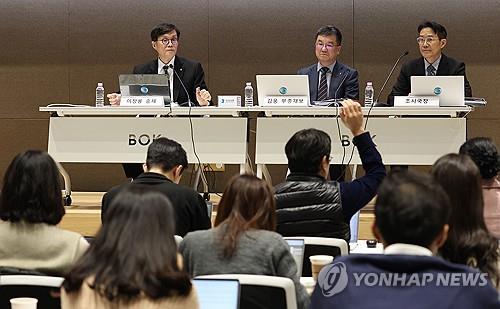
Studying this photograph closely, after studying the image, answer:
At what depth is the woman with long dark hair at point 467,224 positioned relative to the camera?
7.04ft

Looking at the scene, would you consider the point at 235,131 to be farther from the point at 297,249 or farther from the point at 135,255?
the point at 135,255

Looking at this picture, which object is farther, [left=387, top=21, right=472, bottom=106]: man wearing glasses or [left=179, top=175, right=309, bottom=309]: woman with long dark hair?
[left=387, top=21, right=472, bottom=106]: man wearing glasses

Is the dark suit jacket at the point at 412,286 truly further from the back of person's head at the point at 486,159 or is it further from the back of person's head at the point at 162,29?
the back of person's head at the point at 162,29

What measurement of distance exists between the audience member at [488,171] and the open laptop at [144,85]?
291 centimetres

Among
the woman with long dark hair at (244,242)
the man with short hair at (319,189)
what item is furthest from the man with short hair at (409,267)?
the man with short hair at (319,189)

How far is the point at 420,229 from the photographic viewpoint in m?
1.70

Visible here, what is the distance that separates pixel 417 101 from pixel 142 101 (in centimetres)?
204

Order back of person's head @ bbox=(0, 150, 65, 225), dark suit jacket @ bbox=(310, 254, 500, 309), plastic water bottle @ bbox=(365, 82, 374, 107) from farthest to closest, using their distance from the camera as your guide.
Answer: plastic water bottle @ bbox=(365, 82, 374, 107) → back of person's head @ bbox=(0, 150, 65, 225) → dark suit jacket @ bbox=(310, 254, 500, 309)

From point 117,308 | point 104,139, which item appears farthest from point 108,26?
point 117,308

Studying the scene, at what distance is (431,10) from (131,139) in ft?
11.6

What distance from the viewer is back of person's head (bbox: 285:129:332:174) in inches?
132

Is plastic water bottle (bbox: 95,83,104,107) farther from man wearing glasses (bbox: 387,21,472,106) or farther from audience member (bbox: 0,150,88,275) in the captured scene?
audience member (bbox: 0,150,88,275)

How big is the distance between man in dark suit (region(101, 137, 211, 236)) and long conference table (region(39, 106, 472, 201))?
1.97 meters

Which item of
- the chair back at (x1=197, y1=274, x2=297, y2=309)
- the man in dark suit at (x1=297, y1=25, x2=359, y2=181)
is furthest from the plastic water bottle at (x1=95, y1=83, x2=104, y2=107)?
the chair back at (x1=197, y1=274, x2=297, y2=309)
